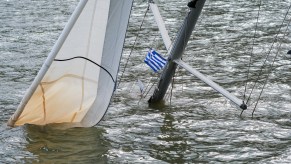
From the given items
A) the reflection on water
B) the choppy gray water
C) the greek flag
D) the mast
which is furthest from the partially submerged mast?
the reflection on water

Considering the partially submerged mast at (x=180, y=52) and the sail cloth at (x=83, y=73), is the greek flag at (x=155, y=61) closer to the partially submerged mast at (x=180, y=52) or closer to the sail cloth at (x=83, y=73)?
the partially submerged mast at (x=180, y=52)

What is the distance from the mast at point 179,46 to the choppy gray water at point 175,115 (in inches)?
10.2

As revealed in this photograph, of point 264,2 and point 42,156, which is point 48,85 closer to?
point 42,156

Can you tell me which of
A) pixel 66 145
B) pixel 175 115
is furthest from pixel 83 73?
pixel 175 115

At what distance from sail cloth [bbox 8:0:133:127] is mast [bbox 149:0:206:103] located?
3.88 ft

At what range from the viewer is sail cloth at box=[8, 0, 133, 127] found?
32.3ft

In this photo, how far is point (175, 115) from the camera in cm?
1074

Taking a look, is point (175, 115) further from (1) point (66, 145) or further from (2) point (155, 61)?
(1) point (66, 145)

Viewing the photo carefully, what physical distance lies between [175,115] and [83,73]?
170 centimetres

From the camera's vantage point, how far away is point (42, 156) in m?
8.80

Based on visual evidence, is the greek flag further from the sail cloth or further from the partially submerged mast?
the sail cloth

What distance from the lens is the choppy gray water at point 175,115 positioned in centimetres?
894

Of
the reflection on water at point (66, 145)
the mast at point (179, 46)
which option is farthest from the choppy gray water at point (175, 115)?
the mast at point (179, 46)

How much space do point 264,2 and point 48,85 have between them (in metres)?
14.1
